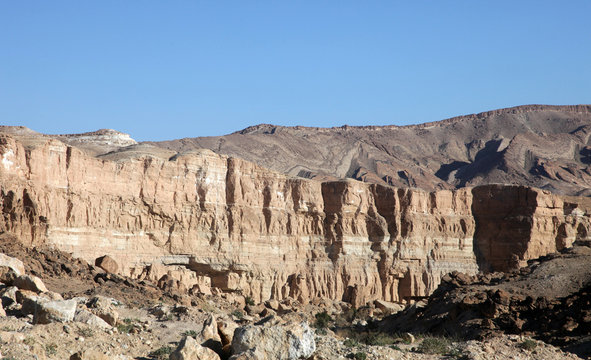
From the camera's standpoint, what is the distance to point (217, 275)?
53938 millimetres

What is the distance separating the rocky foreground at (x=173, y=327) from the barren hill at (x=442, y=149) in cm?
7315

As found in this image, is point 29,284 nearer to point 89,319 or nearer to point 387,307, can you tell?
point 89,319

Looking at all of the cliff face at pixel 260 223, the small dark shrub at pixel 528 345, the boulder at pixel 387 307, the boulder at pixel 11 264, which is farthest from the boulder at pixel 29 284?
the boulder at pixel 387 307

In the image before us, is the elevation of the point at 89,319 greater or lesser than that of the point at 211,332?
greater

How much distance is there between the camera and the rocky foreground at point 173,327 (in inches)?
773

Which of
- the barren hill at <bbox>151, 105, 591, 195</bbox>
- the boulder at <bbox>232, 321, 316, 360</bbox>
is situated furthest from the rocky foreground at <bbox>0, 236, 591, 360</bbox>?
the barren hill at <bbox>151, 105, 591, 195</bbox>

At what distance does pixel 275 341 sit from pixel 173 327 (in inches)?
258

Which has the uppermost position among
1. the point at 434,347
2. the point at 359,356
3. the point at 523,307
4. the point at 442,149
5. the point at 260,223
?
the point at 442,149

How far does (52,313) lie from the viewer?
20.9 metres

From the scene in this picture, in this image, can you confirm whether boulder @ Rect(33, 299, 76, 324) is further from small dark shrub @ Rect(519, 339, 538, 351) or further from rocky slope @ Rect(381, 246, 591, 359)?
rocky slope @ Rect(381, 246, 591, 359)

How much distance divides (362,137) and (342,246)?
106 metres

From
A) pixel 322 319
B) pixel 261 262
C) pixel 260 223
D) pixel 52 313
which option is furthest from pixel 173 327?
pixel 260 223

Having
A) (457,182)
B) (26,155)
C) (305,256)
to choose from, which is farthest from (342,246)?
(457,182)

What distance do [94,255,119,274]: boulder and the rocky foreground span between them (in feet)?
9.51
